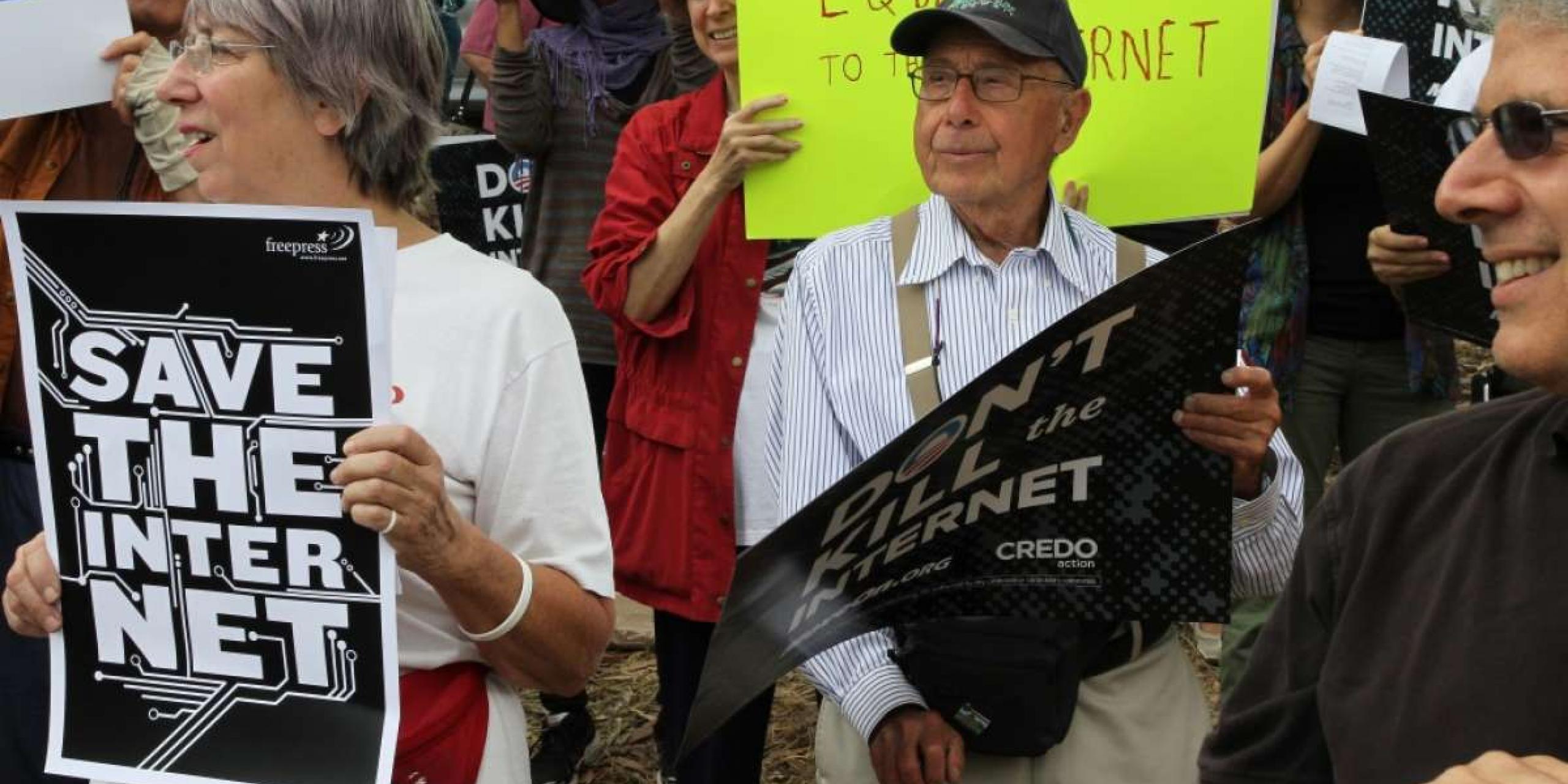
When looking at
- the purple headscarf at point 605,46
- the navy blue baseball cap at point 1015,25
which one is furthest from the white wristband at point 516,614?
the purple headscarf at point 605,46

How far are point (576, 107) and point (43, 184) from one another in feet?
4.79

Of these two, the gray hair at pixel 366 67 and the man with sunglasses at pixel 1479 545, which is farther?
the gray hair at pixel 366 67

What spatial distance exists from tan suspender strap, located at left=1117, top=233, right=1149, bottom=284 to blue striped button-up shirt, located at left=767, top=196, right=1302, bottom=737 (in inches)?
0.4

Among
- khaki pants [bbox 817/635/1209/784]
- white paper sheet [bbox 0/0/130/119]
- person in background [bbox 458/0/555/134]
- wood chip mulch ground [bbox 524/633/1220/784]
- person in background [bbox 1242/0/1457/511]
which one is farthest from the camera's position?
person in background [bbox 458/0/555/134]

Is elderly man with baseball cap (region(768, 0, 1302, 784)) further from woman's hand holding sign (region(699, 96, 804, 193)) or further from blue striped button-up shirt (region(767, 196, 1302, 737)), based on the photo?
woman's hand holding sign (region(699, 96, 804, 193))

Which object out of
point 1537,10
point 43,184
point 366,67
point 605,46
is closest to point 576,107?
point 605,46

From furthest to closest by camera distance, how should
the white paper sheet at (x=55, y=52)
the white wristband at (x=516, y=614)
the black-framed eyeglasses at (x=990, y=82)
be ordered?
the white paper sheet at (x=55, y=52) < the black-framed eyeglasses at (x=990, y=82) < the white wristband at (x=516, y=614)

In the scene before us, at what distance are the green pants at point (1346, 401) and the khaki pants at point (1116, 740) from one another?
5.68ft

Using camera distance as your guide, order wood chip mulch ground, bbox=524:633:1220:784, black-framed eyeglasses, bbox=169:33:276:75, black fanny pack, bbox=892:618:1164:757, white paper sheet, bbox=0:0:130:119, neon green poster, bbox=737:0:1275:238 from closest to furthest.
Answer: black-framed eyeglasses, bbox=169:33:276:75 → black fanny pack, bbox=892:618:1164:757 → white paper sheet, bbox=0:0:130:119 → neon green poster, bbox=737:0:1275:238 → wood chip mulch ground, bbox=524:633:1220:784

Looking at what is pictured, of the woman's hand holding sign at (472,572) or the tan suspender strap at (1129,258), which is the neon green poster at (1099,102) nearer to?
the tan suspender strap at (1129,258)

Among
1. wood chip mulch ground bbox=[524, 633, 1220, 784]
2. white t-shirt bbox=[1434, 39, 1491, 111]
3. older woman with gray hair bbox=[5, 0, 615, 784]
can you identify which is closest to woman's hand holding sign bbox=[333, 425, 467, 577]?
older woman with gray hair bbox=[5, 0, 615, 784]

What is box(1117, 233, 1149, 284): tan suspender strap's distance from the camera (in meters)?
3.17

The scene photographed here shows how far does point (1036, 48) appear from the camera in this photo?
3.05 meters

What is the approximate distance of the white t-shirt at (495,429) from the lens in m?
2.59
